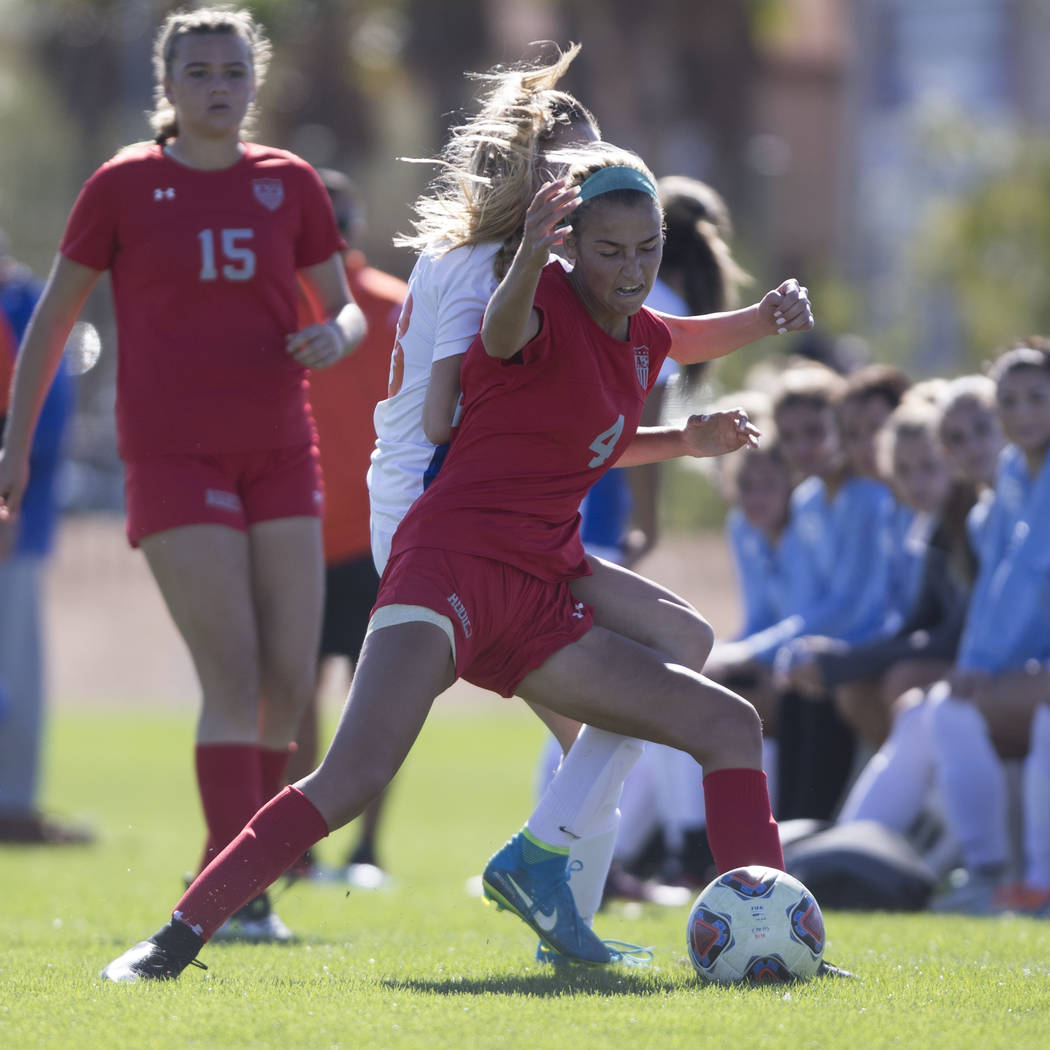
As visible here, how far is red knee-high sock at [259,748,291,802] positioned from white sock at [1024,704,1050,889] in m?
2.82

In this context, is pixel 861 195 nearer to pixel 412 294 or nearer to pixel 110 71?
pixel 110 71

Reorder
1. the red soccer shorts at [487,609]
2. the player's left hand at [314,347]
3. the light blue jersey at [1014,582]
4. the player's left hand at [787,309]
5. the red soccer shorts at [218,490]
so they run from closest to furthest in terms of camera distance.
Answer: the red soccer shorts at [487,609] → the player's left hand at [787,309] → the red soccer shorts at [218,490] → the player's left hand at [314,347] → the light blue jersey at [1014,582]

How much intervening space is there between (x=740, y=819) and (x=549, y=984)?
626mm

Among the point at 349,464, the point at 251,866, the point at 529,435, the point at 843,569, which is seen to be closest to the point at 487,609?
the point at 529,435

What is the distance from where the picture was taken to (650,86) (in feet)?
117

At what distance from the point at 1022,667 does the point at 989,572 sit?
41 cm

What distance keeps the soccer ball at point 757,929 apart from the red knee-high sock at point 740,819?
0.30ft

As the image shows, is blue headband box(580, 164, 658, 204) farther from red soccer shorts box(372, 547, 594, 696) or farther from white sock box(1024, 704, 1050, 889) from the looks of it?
white sock box(1024, 704, 1050, 889)

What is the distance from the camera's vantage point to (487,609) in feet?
15.3

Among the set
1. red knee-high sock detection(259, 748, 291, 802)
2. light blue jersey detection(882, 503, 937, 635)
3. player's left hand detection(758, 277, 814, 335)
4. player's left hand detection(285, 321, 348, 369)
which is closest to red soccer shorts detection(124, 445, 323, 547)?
player's left hand detection(285, 321, 348, 369)

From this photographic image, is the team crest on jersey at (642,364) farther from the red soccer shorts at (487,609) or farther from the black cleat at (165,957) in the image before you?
the black cleat at (165,957)

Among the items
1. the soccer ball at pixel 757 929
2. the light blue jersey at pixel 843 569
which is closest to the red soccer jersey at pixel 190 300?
the soccer ball at pixel 757 929

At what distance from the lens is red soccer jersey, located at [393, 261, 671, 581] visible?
4.62 m

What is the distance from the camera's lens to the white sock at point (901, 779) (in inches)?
302
